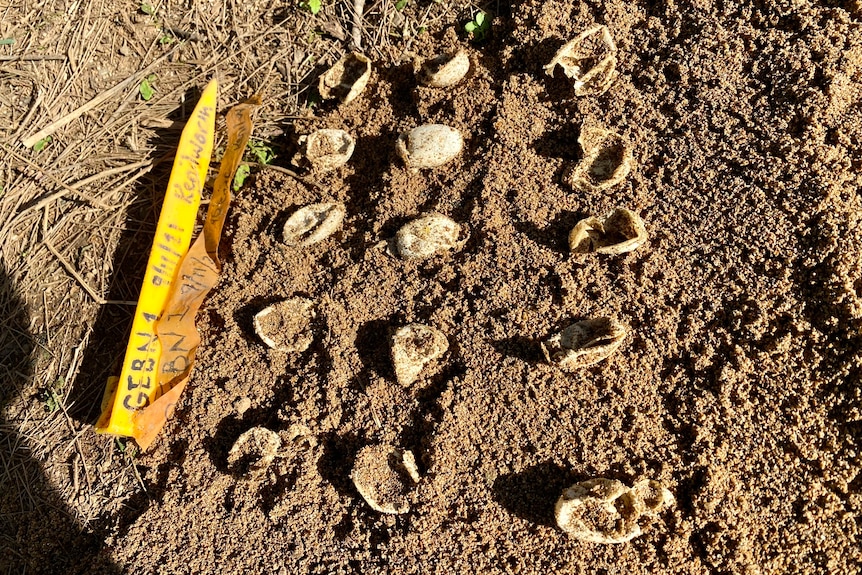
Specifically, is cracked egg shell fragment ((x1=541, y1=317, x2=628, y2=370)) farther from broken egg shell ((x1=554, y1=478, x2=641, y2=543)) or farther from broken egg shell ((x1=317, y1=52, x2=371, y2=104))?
broken egg shell ((x1=317, y1=52, x2=371, y2=104))

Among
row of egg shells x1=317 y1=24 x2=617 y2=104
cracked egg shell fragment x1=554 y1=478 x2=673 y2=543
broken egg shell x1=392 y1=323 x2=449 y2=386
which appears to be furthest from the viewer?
row of egg shells x1=317 y1=24 x2=617 y2=104

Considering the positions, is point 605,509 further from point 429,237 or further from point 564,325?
point 429,237

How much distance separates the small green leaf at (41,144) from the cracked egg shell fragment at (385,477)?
222cm

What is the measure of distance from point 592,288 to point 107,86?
8.37ft

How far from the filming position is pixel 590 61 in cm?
244

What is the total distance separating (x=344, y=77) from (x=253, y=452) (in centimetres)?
178

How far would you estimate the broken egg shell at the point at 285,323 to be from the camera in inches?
92.7

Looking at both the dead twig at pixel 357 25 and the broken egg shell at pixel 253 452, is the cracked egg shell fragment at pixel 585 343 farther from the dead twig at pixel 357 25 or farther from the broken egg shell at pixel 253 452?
the dead twig at pixel 357 25

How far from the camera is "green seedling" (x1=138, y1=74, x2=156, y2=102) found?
2.88 meters

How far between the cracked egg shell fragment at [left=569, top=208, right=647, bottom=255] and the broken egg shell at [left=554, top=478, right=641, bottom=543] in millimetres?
825

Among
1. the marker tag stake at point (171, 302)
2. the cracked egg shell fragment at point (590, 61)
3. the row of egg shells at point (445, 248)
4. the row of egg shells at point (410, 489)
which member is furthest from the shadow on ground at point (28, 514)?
the cracked egg shell fragment at point (590, 61)

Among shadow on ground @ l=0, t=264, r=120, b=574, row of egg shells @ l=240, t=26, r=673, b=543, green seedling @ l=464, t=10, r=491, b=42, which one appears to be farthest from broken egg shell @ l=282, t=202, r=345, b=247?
shadow on ground @ l=0, t=264, r=120, b=574

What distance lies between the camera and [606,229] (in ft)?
7.25

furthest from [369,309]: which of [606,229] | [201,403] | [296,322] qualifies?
[606,229]
